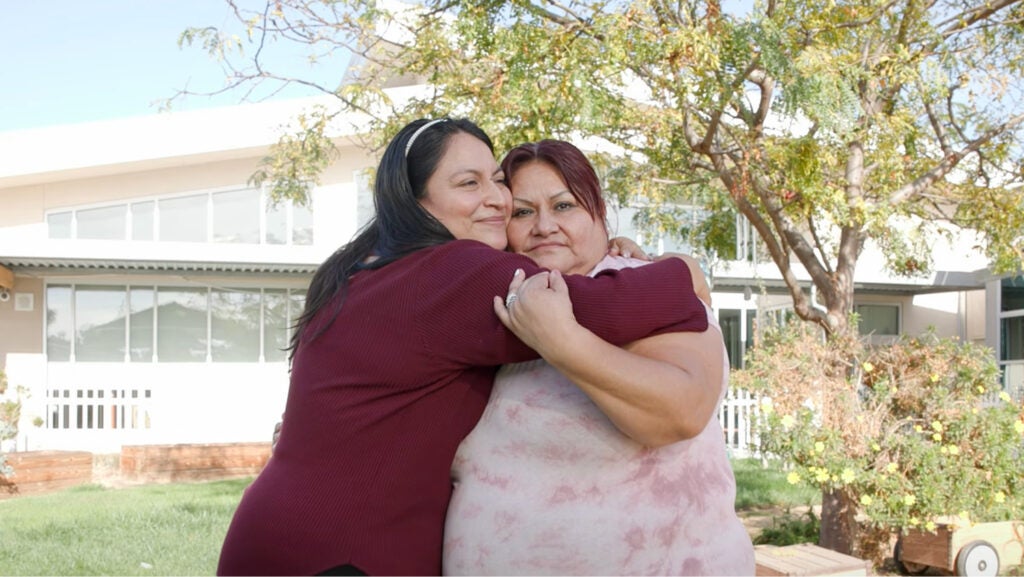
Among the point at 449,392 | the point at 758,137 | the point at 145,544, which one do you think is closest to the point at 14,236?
the point at 145,544

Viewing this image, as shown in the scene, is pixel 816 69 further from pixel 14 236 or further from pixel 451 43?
pixel 14 236

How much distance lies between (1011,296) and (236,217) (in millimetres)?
14246

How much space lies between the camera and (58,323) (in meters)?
15.8

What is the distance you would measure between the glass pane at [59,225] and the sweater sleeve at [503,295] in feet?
50.5

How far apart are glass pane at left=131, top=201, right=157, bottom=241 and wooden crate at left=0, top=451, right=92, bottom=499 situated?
4.78 metres

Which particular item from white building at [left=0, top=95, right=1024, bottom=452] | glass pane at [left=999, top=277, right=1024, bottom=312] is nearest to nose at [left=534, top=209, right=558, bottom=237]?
white building at [left=0, top=95, right=1024, bottom=452]

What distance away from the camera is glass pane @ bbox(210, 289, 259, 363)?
1620 cm

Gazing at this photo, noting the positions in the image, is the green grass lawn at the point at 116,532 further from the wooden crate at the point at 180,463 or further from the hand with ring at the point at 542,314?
the hand with ring at the point at 542,314

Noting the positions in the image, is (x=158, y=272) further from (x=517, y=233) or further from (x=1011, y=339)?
(x=1011, y=339)

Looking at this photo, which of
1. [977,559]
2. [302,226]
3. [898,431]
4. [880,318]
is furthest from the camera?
[880,318]

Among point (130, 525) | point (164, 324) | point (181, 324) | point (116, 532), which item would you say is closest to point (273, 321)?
point (181, 324)

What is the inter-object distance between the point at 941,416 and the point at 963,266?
1386cm

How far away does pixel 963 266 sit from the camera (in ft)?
62.1

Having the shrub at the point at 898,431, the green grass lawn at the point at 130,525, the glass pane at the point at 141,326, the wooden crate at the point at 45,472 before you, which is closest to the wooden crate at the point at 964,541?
the shrub at the point at 898,431
